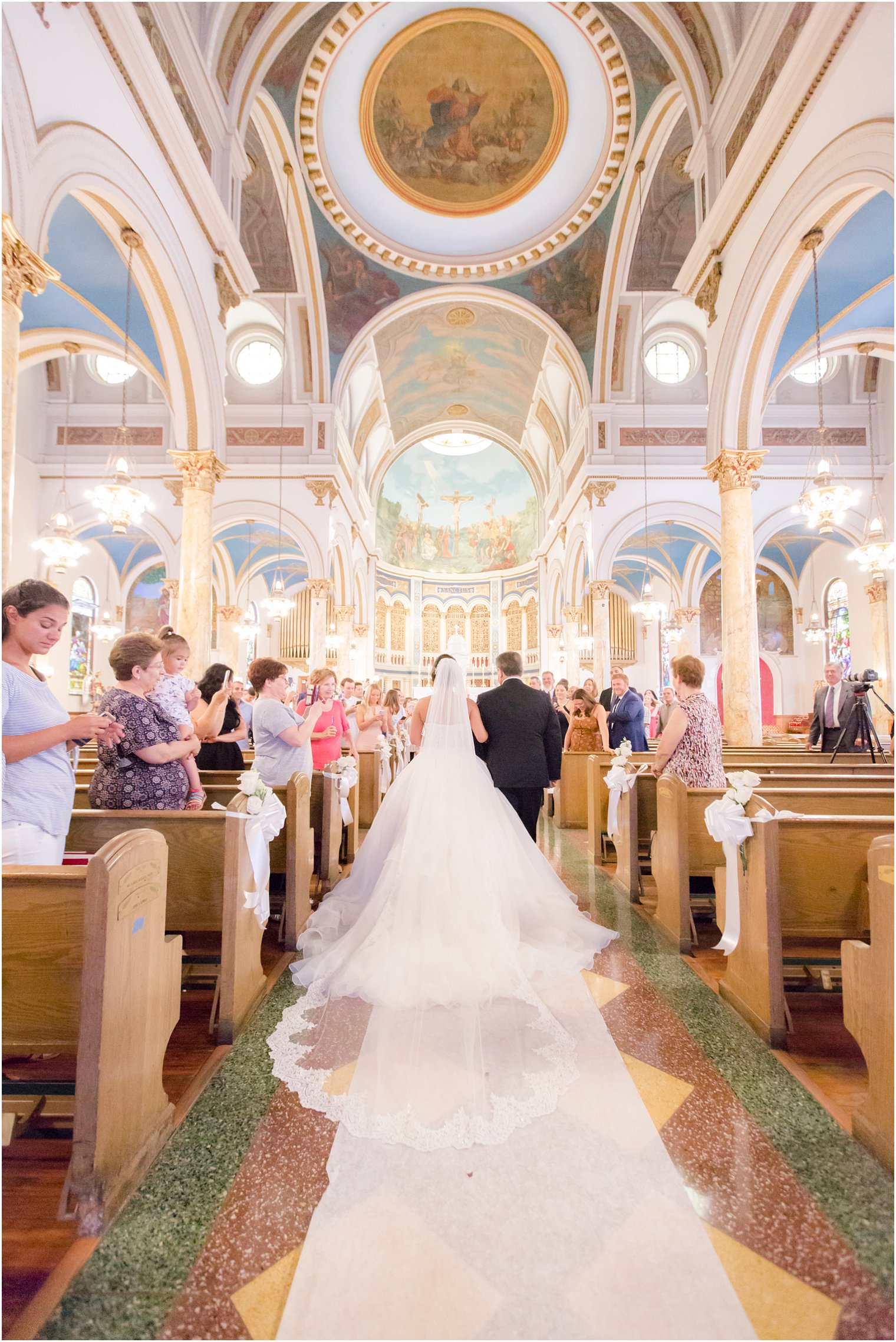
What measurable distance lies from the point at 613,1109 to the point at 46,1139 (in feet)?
6.02

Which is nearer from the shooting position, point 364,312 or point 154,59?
point 154,59

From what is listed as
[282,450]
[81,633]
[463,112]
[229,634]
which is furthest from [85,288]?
[81,633]

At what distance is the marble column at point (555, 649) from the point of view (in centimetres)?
2018

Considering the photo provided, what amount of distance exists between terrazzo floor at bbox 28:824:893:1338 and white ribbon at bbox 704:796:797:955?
43 centimetres

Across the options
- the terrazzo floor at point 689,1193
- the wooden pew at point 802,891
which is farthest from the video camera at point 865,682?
the terrazzo floor at point 689,1193

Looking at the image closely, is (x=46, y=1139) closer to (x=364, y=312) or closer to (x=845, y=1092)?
(x=845, y=1092)

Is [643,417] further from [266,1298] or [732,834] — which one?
[266,1298]

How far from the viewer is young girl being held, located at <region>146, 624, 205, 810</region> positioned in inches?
123

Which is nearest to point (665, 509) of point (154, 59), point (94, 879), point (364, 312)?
point (364, 312)

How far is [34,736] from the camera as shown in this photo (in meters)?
2.12

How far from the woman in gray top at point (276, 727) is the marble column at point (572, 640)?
495 inches

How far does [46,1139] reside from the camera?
2.12 m

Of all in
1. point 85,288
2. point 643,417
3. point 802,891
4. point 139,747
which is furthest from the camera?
point 643,417

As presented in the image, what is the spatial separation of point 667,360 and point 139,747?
14.8 metres
